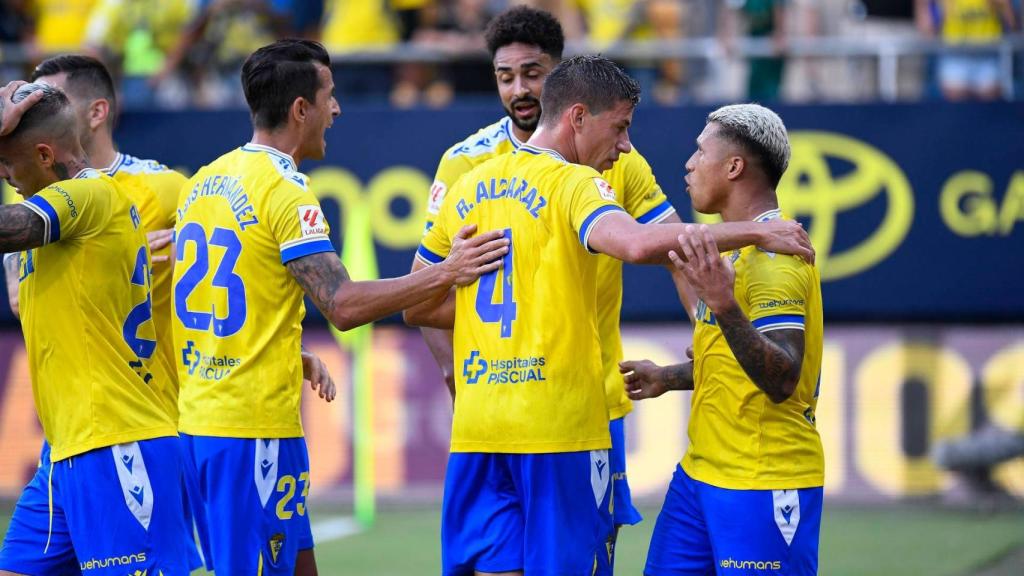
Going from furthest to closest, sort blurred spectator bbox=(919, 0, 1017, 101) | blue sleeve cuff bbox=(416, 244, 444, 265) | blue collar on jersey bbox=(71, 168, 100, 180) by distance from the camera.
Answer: blurred spectator bbox=(919, 0, 1017, 101) < blue sleeve cuff bbox=(416, 244, 444, 265) < blue collar on jersey bbox=(71, 168, 100, 180)

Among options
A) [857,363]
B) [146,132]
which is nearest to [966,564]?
[857,363]

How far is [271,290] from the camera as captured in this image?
5.45m

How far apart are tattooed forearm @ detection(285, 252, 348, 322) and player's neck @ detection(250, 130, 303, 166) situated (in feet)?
1.87

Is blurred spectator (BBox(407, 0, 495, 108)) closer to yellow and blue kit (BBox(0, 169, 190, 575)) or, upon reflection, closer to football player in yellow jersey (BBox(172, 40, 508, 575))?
football player in yellow jersey (BBox(172, 40, 508, 575))

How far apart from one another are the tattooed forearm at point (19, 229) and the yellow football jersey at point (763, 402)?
2.49 metres

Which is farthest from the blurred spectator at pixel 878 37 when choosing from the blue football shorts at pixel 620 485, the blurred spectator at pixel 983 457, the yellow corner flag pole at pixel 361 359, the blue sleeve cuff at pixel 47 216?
the blue sleeve cuff at pixel 47 216

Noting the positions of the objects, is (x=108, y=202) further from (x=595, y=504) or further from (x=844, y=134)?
(x=844, y=134)

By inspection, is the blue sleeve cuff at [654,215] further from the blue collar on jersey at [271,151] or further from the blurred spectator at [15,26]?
the blurred spectator at [15,26]

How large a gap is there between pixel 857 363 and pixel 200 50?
6.65 m

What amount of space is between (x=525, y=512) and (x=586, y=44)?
24.8 feet

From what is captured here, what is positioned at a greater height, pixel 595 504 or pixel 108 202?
pixel 108 202

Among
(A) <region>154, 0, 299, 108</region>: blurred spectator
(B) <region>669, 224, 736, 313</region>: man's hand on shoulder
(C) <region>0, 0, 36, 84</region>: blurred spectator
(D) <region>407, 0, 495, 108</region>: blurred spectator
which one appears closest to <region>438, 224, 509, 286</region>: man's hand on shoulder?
(B) <region>669, 224, 736, 313</region>: man's hand on shoulder

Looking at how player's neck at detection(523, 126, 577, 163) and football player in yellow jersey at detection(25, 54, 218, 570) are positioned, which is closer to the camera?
player's neck at detection(523, 126, 577, 163)

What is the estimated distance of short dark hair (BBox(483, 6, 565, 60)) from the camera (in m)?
6.64
